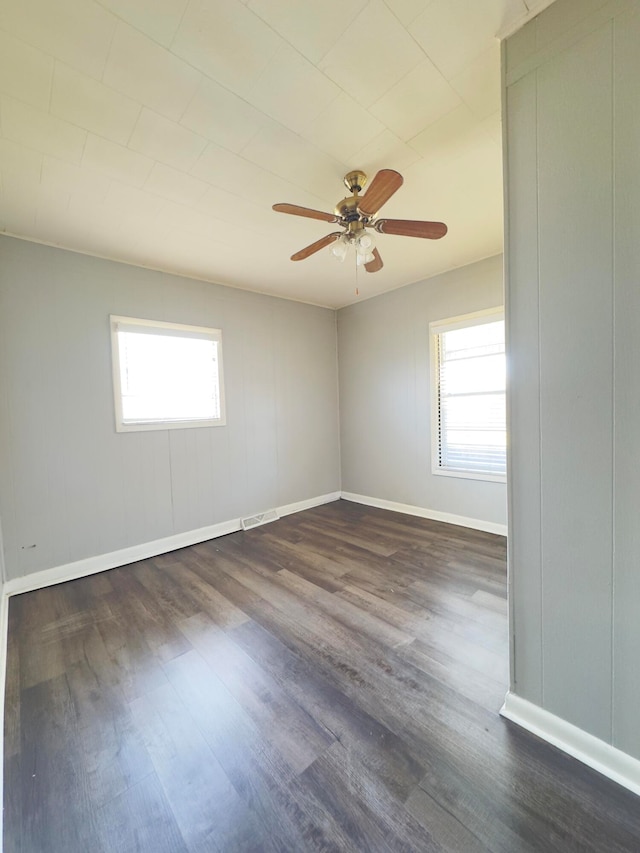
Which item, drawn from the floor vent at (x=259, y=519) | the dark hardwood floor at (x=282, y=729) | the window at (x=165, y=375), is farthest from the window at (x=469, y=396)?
the window at (x=165, y=375)

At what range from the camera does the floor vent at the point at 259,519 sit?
3807 mm

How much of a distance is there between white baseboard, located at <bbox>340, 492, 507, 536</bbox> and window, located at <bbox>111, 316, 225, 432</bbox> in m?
2.20

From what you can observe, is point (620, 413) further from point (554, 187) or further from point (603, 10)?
point (603, 10)

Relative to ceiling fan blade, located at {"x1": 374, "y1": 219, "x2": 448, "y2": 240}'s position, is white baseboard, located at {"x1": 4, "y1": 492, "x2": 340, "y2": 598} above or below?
below

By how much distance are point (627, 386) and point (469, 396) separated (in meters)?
2.59

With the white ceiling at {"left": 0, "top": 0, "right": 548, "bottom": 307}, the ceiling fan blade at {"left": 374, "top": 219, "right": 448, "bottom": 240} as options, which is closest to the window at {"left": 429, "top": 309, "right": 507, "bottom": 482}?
the white ceiling at {"left": 0, "top": 0, "right": 548, "bottom": 307}

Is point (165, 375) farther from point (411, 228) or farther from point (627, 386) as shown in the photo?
point (627, 386)

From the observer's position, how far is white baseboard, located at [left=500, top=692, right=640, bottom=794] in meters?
1.12

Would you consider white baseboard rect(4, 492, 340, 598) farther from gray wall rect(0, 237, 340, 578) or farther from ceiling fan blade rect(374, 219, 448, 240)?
ceiling fan blade rect(374, 219, 448, 240)

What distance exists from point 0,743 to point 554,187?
2.99 meters

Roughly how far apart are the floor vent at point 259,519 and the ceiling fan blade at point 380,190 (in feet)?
10.5

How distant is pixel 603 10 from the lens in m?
1.07

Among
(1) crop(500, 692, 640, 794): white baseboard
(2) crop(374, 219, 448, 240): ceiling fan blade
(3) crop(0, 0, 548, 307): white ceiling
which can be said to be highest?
(3) crop(0, 0, 548, 307): white ceiling

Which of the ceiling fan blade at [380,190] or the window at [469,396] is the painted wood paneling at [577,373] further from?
the window at [469,396]
